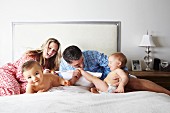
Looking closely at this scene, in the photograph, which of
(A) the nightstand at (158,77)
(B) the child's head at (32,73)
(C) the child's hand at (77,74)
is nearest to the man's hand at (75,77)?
(C) the child's hand at (77,74)

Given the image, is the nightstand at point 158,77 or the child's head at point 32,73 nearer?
the child's head at point 32,73

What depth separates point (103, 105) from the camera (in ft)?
4.24

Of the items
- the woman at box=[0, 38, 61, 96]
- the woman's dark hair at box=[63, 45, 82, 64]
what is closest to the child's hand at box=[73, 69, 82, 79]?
the woman's dark hair at box=[63, 45, 82, 64]

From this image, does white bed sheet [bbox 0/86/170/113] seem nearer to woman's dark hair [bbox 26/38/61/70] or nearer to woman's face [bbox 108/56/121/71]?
woman's face [bbox 108/56/121/71]

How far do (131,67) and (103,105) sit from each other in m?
1.98

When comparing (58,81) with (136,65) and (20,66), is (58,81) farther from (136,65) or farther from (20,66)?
(136,65)

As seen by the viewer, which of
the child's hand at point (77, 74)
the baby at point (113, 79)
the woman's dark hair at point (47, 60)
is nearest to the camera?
the baby at point (113, 79)

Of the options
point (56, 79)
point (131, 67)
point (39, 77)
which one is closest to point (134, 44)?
point (131, 67)

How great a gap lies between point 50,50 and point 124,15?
134 centimetres

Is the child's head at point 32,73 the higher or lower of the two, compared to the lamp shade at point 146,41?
lower

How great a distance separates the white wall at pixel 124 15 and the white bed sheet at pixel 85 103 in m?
1.75

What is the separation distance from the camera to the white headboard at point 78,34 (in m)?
3.07

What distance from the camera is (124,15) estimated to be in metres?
3.17

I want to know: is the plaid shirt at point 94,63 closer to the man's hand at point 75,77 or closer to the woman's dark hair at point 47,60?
the woman's dark hair at point 47,60
